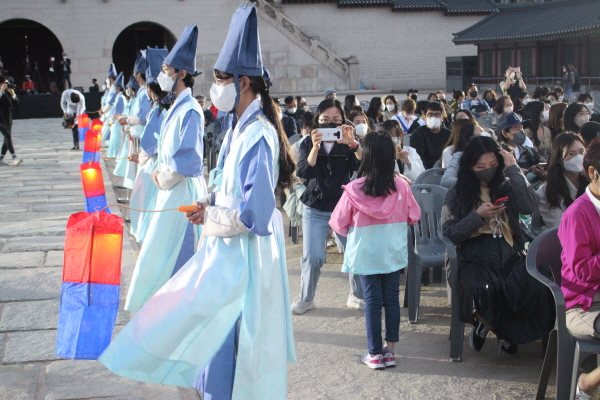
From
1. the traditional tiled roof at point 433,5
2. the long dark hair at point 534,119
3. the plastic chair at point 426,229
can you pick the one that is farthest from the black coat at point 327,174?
the traditional tiled roof at point 433,5

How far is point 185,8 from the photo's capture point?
3472 cm

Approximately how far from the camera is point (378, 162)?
4430 mm

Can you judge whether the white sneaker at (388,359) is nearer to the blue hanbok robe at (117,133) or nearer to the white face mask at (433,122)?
the white face mask at (433,122)

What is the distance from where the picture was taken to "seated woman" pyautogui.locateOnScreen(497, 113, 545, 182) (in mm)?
6309

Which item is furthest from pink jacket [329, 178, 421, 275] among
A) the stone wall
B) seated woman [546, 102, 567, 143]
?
the stone wall

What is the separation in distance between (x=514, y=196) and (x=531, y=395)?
1.27 metres

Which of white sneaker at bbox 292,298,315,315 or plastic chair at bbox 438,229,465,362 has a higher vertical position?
plastic chair at bbox 438,229,465,362

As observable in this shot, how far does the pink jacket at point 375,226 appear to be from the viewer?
441 cm

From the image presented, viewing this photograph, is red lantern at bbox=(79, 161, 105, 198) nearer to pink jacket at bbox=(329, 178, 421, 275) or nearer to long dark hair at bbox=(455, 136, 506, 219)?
pink jacket at bbox=(329, 178, 421, 275)

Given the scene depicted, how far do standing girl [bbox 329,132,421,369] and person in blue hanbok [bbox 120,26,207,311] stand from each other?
103 cm

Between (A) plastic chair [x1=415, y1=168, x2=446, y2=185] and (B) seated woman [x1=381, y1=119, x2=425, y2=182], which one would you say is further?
(B) seated woman [x1=381, y1=119, x2=425, y2=182]

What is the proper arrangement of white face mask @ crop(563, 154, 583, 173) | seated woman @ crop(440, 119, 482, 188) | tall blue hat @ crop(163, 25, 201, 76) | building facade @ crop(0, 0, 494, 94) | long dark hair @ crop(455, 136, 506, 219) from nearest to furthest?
1. long dark hair @ crop(455, 136, 506, 219)
2. white face mask @ crop(563, 154, 583, 173)
3. tall blue hat @ crop(163, 25, 201, 76)
4. seated woman @ crop(440, 119, 482, 188)
5. building facade @ crop(0, 0, 494, 94)

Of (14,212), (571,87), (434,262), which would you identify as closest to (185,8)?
(571,87)

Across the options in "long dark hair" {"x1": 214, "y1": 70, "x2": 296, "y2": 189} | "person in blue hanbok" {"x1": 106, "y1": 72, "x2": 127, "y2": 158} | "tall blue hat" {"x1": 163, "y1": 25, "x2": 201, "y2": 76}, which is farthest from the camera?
"person in blue hanbok" {"x1": 106, "y1": 72, "x2": 127, "y2": 158}
